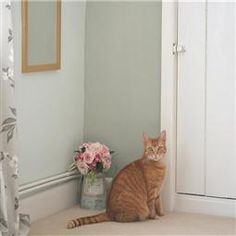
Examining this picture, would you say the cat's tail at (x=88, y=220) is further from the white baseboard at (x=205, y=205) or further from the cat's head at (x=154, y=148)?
the white baseboard at (x=205, y=205)

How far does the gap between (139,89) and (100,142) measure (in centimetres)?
45

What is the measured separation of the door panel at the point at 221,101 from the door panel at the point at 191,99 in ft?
0.15

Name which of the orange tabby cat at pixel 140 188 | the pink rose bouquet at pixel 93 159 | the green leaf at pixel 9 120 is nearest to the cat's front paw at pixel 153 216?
the orange tabby cat at pixel 140 188

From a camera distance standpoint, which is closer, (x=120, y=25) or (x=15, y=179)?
(x=15, y=179)

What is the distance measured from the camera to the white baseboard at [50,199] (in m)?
3.18

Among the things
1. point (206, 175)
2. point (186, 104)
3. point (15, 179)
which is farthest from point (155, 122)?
point (15, 179)

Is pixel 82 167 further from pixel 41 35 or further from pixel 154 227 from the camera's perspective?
pixel 41 35

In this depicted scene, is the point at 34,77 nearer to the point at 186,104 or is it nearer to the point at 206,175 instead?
the point at 186,104

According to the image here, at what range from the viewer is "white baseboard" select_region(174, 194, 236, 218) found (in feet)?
11.1

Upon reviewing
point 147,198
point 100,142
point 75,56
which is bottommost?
point 147,198

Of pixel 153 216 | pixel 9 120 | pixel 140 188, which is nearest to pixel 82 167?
pixel 140 188

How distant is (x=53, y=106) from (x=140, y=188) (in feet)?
2.42

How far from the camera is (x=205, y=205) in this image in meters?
3.44

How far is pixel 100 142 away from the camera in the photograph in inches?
147
